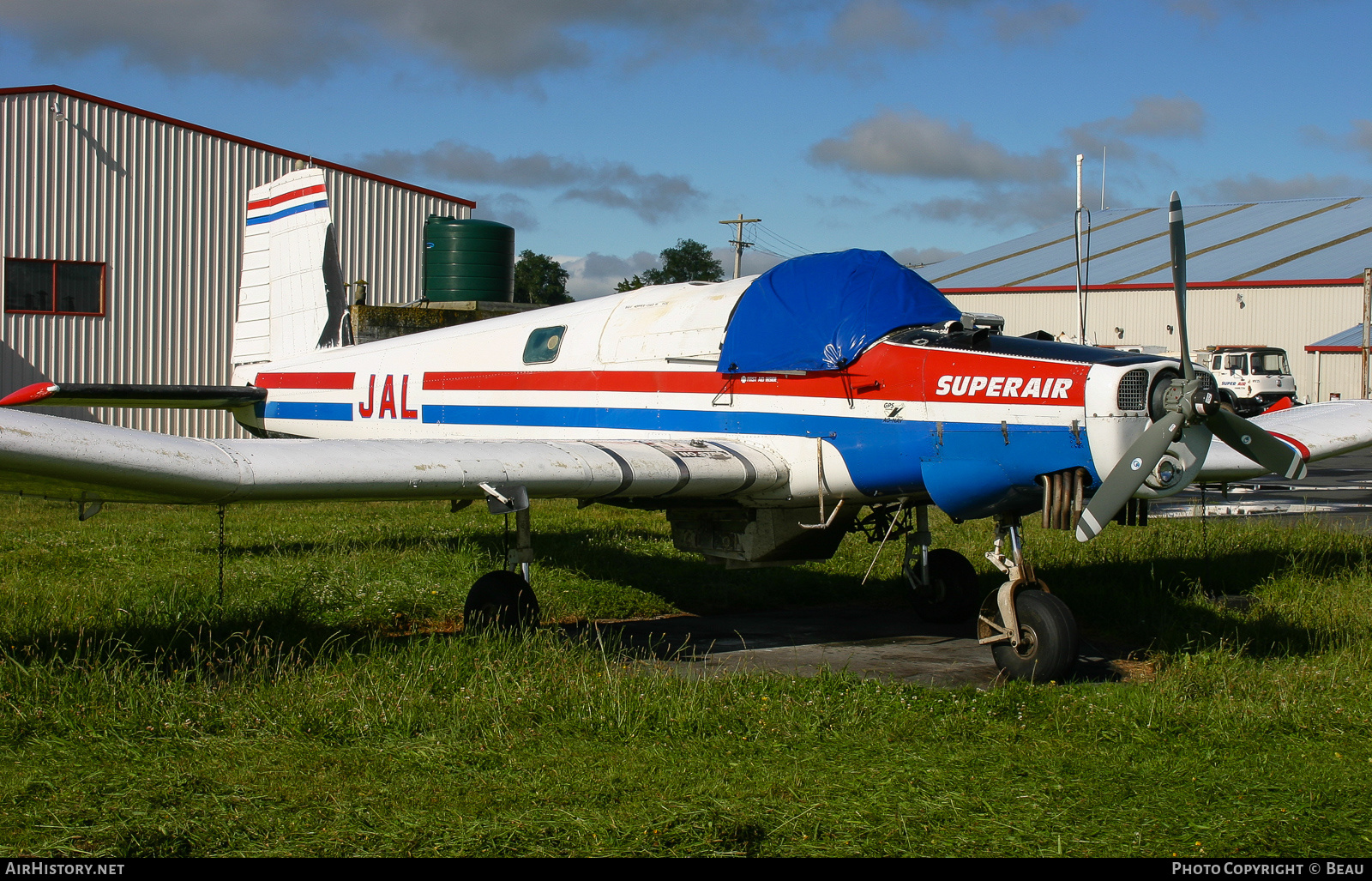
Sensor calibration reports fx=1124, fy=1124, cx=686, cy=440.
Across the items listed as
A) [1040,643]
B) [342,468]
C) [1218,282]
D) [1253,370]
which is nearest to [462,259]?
[342,468]

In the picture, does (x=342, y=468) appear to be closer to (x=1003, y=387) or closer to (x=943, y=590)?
(x=1003, y=387)

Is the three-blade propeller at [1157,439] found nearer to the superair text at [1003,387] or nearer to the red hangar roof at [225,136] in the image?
the superair text at [1003,387]

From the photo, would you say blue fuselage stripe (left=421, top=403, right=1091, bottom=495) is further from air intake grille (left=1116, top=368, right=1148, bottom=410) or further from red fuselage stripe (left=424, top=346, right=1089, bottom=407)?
air intake grille (left=1116, top=368, right=1148, bottom=410)

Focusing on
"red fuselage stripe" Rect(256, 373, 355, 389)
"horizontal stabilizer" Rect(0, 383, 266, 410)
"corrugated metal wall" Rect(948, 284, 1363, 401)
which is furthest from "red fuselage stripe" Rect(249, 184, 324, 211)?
"corrugated metal wall" Rect(948, 284, 1363, 401)

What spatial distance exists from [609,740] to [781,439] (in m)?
2.80

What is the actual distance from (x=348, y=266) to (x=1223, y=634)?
20.2m

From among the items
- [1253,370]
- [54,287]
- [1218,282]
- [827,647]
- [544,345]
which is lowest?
[827,647]

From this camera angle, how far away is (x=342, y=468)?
6.44m

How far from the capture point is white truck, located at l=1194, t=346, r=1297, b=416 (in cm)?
3662

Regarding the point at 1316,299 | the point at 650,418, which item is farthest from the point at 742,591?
the point at 1316,299

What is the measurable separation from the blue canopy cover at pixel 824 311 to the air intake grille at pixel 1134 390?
1265 millimetres

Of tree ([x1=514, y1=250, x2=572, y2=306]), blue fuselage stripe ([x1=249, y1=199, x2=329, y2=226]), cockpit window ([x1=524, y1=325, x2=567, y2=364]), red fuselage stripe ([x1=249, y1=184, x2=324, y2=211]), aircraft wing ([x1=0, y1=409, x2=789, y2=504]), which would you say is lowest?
aircraft wing ([x1=0, y1=409, x2=789, y2=504])

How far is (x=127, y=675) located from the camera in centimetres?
588

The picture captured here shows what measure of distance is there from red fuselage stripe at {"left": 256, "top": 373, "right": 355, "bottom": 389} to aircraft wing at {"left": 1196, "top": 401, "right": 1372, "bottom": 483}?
7783 millimetres
